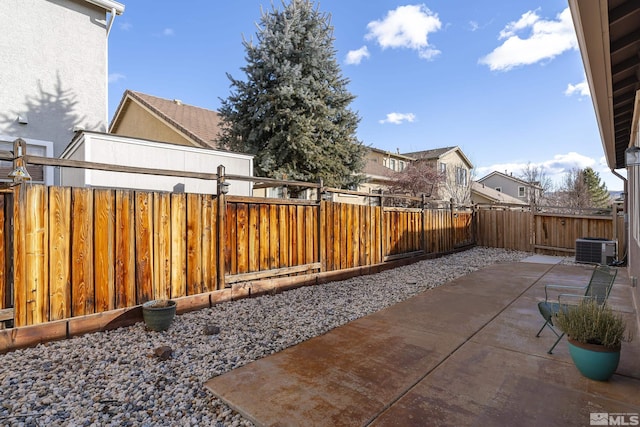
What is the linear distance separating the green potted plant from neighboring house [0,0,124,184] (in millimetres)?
9717

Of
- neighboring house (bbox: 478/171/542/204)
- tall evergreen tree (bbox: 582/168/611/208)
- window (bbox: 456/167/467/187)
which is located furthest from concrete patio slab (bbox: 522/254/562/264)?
tall evergreen tree (bbox: 582/168/611/208)

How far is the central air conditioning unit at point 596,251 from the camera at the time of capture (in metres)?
8.92

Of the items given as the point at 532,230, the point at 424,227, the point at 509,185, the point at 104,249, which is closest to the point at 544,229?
the point at 532,230

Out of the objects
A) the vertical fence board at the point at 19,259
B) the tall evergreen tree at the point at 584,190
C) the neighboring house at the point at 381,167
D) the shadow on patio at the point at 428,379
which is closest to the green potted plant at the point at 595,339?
the shadow on patio at the point at 428,379

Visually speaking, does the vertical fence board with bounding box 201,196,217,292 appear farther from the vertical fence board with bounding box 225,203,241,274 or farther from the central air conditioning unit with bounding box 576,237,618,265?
the central air conditioning unit with bounding box 576,237,618,265

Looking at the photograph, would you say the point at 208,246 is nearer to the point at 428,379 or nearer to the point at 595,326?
the point at 428,379

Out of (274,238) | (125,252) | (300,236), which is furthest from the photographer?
(300,236)

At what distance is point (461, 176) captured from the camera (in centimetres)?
2612

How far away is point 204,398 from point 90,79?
9.86 m

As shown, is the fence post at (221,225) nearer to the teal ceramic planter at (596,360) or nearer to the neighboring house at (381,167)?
the teal ceramic planter at (596,360)

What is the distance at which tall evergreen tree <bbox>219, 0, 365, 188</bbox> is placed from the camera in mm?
9648

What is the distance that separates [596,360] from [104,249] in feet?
16.2

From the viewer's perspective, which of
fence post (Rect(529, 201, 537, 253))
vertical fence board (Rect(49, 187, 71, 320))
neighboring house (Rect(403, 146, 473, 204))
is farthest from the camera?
neighboring house (Rect(403, 146, 473, 204))

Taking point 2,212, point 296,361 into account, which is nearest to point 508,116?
point 296,361
